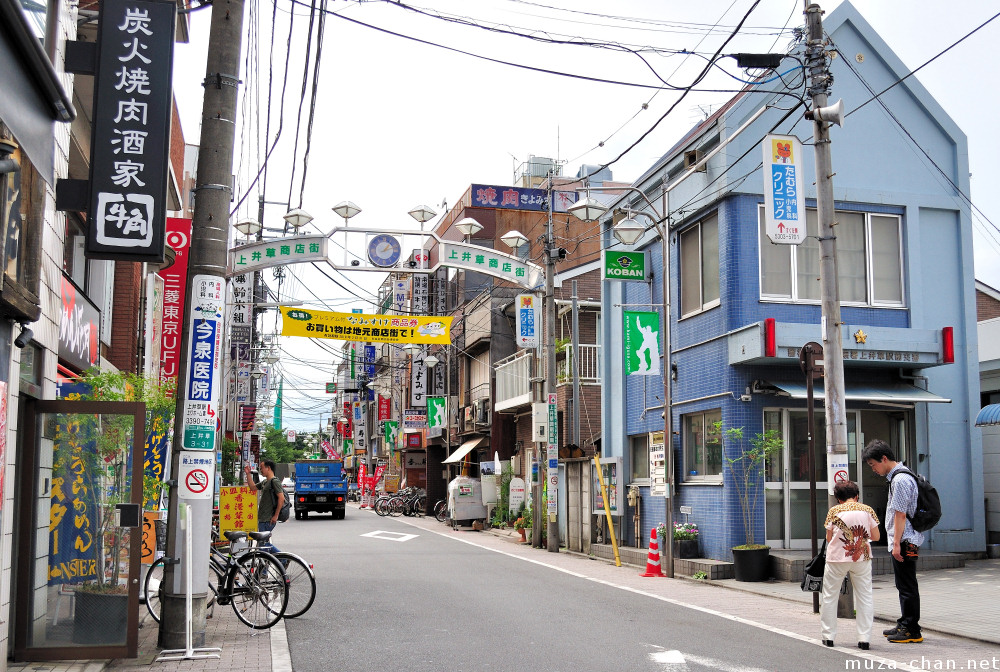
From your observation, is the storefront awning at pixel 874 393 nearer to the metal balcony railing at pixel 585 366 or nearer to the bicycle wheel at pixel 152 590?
the bicycle wheel at pixel 152 590

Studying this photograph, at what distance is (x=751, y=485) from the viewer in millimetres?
16406

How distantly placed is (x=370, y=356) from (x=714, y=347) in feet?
157

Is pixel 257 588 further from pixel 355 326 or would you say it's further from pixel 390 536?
pixel 390 536

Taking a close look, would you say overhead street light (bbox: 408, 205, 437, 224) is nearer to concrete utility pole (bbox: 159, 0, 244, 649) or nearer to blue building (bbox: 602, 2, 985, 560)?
blue building (bbox: 602, 2, 985, 560)

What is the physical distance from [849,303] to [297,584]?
11.3 m

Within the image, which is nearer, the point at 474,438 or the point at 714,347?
the point at 714,347

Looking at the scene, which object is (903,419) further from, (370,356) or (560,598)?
(370,356)

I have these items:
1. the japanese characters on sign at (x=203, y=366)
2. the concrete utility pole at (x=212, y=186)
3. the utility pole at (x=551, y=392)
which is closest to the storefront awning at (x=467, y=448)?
the utility pole at (x=551, y=392)

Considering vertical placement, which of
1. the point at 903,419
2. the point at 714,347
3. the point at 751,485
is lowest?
the point at 751,485

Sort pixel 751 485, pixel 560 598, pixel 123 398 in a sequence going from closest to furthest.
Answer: pixel 123 398 → pixel 560 598 → pixel 751 485

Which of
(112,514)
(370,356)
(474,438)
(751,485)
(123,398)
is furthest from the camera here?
(370,356)

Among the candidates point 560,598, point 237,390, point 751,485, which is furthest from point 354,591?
point 237,390

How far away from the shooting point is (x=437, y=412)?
136 ft

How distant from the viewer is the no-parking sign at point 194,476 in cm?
898
